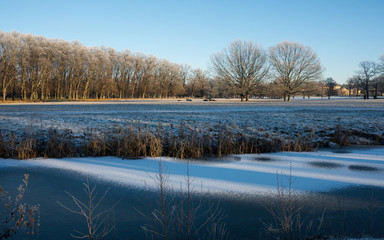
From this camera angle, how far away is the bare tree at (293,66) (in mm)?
39406

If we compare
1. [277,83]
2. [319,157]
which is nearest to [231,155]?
[319,157]

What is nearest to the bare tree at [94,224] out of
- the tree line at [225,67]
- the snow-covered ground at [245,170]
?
the snow-covered ground at [245,170]

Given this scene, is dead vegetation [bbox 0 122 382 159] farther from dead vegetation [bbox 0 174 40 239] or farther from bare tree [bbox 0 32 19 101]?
bare tree [bbox 0 32 19 101]

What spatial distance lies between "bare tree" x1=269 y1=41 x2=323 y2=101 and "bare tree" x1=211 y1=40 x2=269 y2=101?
3956 mm

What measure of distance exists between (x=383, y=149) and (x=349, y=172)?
141 inches

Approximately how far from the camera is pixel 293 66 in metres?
40.0

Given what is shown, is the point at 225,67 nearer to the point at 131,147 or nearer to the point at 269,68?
the point at 269,68

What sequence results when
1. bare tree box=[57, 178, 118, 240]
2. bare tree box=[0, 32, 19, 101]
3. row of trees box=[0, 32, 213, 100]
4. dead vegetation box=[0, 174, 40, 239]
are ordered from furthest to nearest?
row of trees box=[0, 32, 213, 100] < bare tree box=[0, 32, 19, 101] < dead vegetation box=[0, 174, 40, 239] < bare tree box=[57, 178, 118, 240]

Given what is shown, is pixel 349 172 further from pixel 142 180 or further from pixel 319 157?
pixel 142 180

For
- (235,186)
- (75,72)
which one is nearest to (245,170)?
(235,186)

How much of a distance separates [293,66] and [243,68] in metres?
8.79

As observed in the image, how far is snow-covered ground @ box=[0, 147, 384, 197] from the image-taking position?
4.34 metres

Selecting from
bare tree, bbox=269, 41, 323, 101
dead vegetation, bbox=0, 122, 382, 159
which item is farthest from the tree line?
dead vegetation, bbox=0, 122, 382, 159

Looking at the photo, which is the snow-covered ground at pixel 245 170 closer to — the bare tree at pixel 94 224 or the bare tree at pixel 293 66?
the bare tree at pixel 94 224
